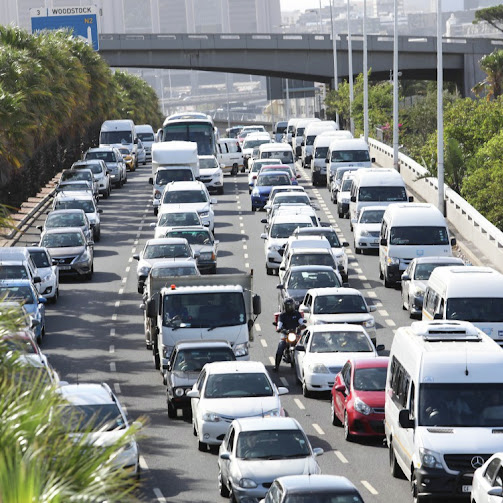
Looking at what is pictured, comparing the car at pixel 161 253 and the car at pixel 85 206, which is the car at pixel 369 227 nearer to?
the car at pixel 161 253

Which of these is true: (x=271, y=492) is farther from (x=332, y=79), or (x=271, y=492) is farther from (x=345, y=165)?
(x=332, y=79)

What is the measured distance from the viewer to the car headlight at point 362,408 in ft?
75.5

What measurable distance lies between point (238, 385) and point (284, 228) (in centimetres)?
1980

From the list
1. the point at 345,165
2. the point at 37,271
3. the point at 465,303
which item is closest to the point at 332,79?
the point at 345,165

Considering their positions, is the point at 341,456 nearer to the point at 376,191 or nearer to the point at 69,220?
the point at 69,220

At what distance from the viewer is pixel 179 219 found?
1752 inches

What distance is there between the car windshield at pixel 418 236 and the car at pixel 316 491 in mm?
22453

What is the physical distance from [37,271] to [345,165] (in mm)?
24255

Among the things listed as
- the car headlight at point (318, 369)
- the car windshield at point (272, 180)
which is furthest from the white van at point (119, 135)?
the car headlight at point (318, 369)

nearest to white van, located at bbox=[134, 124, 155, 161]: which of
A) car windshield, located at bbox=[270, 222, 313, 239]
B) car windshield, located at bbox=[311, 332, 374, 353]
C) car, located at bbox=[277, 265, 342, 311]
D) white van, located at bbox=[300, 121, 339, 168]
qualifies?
white van, located at bbox=[300, 121, 339, 168]

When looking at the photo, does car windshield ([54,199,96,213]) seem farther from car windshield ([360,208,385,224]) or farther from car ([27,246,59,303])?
car ([27,246,59,303])

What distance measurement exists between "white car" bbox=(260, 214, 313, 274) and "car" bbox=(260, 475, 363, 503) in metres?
25.2

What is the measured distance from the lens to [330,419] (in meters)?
25.3

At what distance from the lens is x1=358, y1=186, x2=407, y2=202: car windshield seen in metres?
46.7
